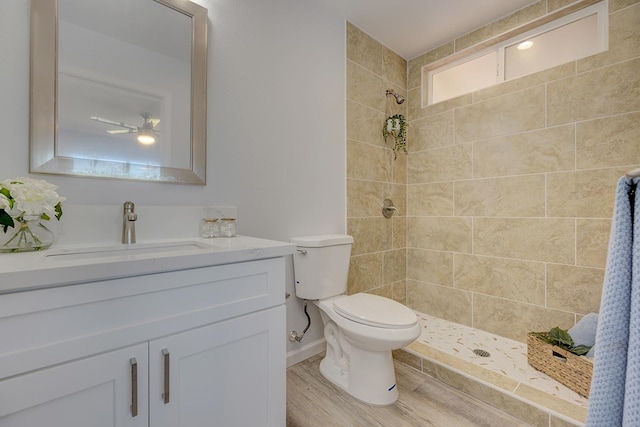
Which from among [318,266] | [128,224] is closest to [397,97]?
[318,266]

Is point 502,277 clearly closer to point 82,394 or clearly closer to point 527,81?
point 527,81

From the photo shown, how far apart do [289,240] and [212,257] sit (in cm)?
86

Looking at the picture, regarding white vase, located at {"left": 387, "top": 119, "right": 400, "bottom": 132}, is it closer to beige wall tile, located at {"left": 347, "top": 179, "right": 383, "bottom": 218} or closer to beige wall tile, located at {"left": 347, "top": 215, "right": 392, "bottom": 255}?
beige wall tile, located at {"left": 347, "top": 179, "right": 383, "bottom": 218}

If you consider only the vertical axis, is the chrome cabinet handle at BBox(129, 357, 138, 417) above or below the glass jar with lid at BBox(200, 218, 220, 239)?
below

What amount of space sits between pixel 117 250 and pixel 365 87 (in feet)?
6.35

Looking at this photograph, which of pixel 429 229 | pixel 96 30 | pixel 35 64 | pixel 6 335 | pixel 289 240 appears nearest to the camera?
pixel 6 335

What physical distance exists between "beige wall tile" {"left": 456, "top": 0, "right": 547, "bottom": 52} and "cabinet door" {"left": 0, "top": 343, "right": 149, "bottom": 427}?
2751mm

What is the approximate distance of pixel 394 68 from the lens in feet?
8.14

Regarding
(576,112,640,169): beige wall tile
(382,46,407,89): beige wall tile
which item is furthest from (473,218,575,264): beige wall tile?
(382,46,407,89): beige wall tile

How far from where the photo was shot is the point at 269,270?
107cm

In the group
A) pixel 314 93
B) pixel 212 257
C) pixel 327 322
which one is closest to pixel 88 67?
pixel 212 257

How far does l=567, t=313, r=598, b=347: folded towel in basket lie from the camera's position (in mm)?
1544

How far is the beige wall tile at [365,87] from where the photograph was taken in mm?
2127

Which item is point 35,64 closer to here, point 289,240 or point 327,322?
point 289,240
